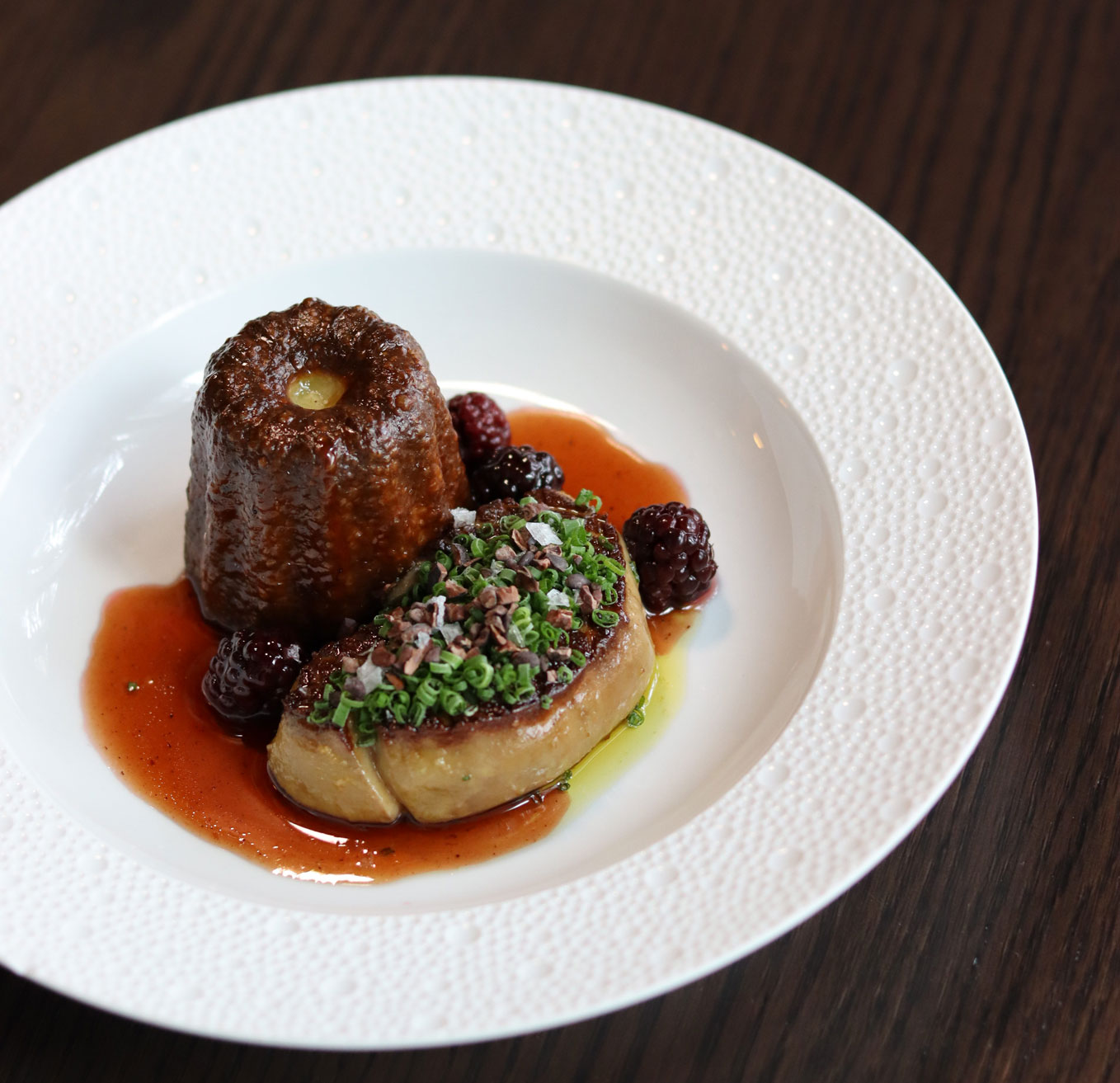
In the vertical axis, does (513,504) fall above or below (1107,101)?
below

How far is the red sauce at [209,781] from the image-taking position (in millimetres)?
2469

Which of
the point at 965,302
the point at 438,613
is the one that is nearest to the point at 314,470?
the point at 438,613

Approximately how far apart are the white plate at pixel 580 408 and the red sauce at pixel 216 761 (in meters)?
0.06

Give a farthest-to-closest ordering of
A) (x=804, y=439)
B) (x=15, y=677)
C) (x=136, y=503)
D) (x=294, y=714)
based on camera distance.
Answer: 1. (x=136, y=503)
2. (x=804, y=439)
3. (x=15, y=677)
4. (x=294, y=714)

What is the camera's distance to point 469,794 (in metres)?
2.48

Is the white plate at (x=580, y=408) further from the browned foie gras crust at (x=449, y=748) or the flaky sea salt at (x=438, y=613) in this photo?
the flaky sea salt at (x=438, y=613)

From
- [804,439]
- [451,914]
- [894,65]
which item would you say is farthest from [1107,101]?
[451,914]

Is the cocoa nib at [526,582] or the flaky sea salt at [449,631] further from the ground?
the cocoa nib at [526,582]

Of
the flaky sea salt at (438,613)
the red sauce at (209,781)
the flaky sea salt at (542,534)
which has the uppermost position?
the flaky sea salt at (542,534)

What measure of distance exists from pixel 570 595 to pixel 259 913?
0.93 meters

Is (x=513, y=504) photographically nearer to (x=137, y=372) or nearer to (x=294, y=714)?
(x=294, y=714)

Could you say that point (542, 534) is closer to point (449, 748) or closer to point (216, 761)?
point (449, 748)

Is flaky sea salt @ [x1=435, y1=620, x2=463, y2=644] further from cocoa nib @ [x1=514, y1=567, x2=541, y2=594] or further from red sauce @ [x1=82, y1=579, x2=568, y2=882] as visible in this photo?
red sauce @ [x1=82, y1=579, x2=568, y2=882]

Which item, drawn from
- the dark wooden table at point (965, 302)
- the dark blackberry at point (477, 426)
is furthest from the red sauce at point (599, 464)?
the dark wooden table at point (965, 302)
